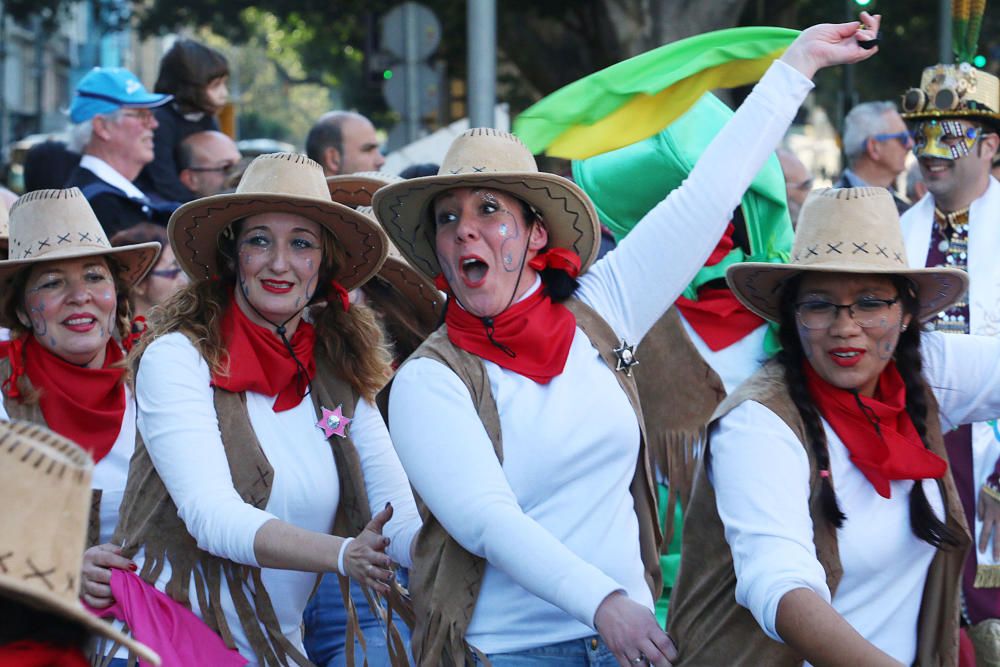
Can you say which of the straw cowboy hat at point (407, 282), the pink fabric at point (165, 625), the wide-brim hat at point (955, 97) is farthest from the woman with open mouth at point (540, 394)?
the wide-brim hat at point (955, 97)

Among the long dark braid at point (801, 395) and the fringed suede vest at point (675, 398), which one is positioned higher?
the long dark braid at point (801, 395)

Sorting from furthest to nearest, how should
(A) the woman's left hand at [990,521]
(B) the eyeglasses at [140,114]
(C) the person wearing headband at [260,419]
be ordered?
(B) the eyeglasses at [140,114] < (A) the woman's left hand at [990,521] < (C) the person wearing headband at [260,419]

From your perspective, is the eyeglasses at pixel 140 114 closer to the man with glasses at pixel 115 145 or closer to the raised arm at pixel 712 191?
the man with glasses at pixel 115 145

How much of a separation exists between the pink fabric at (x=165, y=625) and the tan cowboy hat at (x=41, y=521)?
1.97 meters

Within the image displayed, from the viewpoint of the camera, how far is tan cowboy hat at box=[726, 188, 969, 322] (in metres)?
3.51

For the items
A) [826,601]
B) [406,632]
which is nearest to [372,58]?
[406,632]

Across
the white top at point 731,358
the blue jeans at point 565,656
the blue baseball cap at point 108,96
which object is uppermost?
the blue baseball cap at point 108,96

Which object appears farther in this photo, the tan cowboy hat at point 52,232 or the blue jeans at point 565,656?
the tan cowboy hat at point 52,232

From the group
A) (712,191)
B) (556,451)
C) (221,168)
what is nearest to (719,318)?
(712,191)

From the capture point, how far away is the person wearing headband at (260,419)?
382 cm

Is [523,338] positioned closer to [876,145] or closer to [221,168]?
[221,168]

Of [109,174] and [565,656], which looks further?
[109,174]

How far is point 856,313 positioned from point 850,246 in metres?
0.17

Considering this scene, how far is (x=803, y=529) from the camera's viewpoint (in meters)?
3.21
